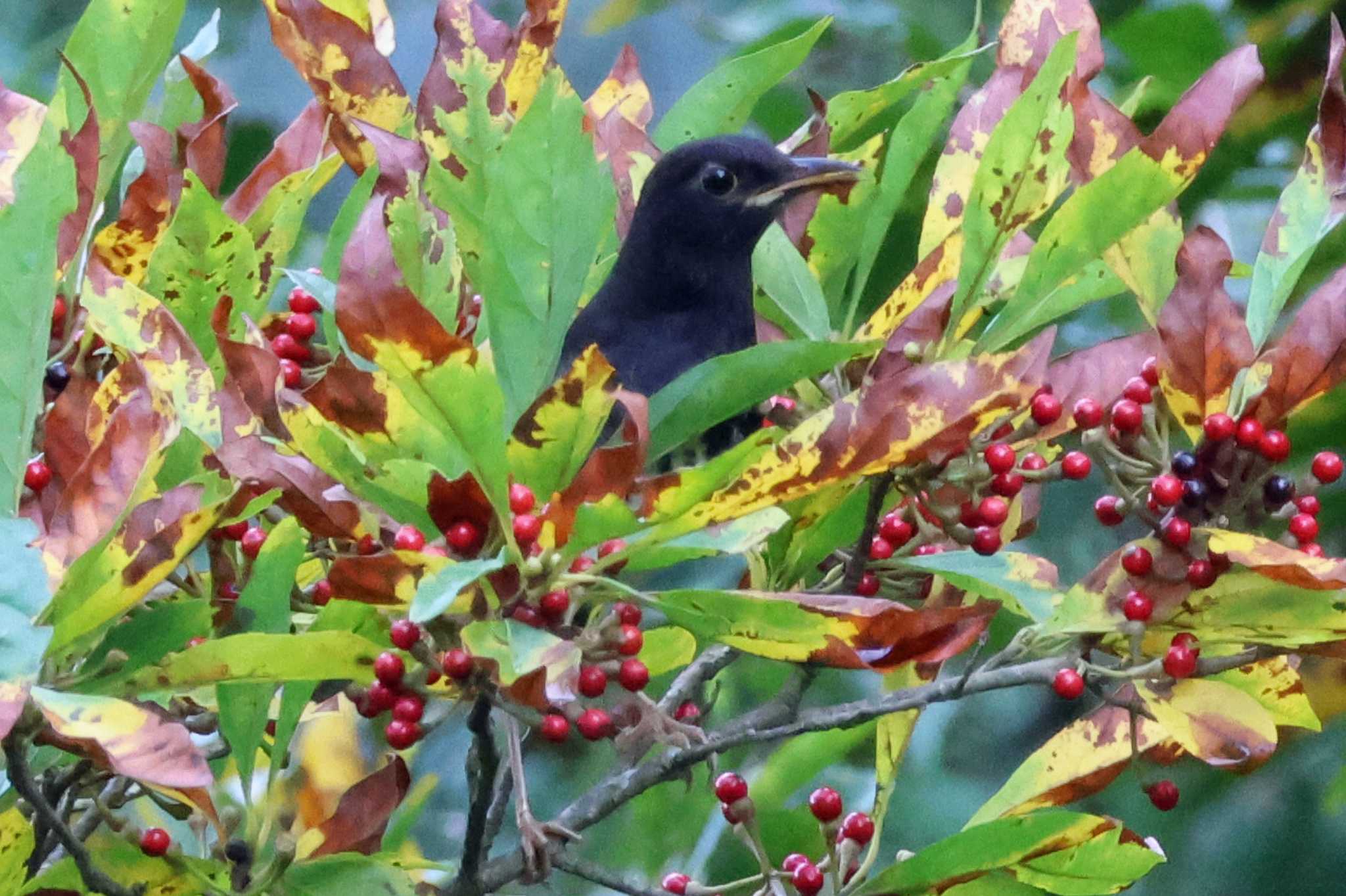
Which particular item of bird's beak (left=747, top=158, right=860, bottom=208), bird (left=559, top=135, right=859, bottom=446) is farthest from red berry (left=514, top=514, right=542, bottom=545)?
bird (left=559, top=135, right=859, bottom=446)

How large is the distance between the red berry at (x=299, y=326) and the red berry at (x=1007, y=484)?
64 centimetres

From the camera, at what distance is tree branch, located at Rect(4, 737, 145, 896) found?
41.5 inches

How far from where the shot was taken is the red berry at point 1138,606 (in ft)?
3.89

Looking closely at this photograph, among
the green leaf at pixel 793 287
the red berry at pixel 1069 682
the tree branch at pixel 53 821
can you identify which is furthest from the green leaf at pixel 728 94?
the tree branch at pixel 53 821

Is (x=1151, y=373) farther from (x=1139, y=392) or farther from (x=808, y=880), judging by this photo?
(x=808, y=880)

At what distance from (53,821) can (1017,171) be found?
29.7 inches

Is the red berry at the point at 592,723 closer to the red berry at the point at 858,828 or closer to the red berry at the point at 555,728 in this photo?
the red berry at the point at 555,728

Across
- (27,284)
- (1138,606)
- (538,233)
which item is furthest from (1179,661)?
(27,284)

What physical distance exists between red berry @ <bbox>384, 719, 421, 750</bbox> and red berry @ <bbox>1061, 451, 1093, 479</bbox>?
51cm

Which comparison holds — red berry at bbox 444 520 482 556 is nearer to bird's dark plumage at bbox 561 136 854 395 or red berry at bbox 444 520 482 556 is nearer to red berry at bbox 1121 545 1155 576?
red berry at bbox 1121 545 1155 576

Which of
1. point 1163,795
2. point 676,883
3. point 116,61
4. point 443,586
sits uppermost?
point 116,61

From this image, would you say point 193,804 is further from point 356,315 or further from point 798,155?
point 798,155

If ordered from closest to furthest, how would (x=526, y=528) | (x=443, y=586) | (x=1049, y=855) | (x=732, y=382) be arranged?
(x=443, y=586), (x=526, y=528), (x=732, y=382), (x=1049, y=855)

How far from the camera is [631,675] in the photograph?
46.2 inches
